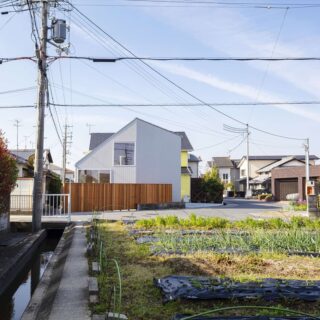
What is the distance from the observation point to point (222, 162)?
73.7 m

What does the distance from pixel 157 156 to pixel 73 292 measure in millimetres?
22923

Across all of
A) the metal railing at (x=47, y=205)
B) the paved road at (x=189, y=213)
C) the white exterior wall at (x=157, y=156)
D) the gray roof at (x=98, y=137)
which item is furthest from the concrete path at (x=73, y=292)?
the gray roof at (x=98, y=137)

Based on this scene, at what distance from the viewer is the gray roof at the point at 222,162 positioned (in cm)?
7275

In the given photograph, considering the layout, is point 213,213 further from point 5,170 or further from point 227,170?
point 227,170

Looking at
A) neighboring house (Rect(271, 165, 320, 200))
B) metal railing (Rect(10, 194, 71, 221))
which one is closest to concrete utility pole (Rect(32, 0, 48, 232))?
metal railing (Rect(10, 194, 71, 221))

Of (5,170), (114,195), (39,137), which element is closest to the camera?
(5,170)

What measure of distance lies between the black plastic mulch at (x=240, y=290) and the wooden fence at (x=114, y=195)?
17.8 m

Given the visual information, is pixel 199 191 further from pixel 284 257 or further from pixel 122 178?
pixel 284 257

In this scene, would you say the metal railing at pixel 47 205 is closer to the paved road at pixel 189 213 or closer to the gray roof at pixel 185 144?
the paved road at pixel 189 213

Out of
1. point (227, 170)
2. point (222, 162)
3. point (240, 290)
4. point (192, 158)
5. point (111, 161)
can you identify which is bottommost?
point (240, 290)

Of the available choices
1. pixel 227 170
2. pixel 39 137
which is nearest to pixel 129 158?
pixel 39 137

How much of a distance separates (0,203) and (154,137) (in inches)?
724

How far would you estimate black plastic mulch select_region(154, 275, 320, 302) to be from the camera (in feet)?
16.8

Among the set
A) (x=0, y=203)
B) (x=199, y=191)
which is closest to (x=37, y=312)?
(x=0, y=203)
